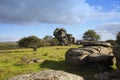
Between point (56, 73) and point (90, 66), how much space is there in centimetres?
2993

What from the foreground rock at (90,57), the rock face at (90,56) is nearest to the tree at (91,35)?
the rock face at (90,56)

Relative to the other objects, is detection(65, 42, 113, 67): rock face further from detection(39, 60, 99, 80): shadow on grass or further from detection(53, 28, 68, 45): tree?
detection(53, 28, 68, 45): tree

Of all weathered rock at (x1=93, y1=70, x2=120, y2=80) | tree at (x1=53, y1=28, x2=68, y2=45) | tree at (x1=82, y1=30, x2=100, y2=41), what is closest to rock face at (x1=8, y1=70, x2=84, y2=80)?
weathered rock at (x1=93, y1=70, x2=120, y2=80)

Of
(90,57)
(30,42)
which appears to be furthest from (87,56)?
(30,42)

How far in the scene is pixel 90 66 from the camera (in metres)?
46.7

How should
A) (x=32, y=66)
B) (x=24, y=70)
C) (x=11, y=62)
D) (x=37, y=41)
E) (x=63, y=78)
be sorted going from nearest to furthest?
(x=63, y=78), (x=24, y=70), (x=32, y=66), (x=11, y=62), (x=37, y=41)

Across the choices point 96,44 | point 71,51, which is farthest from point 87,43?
point 71,51

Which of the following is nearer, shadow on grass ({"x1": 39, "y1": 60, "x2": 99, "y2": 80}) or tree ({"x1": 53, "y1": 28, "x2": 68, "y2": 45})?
shadow on grass ({"x1": 39, "y1": 60, "x2": 99, "y2": 80})

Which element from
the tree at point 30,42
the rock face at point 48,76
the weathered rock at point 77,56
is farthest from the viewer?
the tree at point 30,42

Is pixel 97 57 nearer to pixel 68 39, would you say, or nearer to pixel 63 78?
pixel 63 78

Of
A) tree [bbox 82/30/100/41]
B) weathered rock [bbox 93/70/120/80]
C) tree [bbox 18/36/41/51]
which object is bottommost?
weathered rock [bbox 93/70/120/80]

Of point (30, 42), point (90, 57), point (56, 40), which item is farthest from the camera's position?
point (56, 40)

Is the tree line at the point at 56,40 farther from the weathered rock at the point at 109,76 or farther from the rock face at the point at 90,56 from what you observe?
the weathered rock at the point at 109,76

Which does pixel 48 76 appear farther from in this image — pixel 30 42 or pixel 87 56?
pixel 30 42
